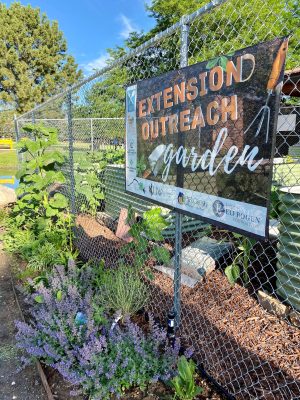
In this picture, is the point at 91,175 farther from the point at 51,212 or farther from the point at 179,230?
the point at 179,230

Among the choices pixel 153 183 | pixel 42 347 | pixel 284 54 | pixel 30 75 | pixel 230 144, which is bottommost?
pixel 42 347

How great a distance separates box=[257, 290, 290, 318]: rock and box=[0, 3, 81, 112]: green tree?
36.2 metres

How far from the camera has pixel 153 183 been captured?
2.43 metres

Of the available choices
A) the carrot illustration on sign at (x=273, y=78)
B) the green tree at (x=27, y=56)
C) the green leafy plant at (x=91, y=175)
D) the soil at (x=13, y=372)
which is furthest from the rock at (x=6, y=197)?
the green tree at (x=27, y=56)

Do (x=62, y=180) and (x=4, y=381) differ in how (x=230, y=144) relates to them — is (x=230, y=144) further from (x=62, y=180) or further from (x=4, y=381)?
(x=62, y=180)

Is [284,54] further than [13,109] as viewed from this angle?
No

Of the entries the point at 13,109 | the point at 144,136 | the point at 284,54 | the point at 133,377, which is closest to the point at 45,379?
the point at 133,377

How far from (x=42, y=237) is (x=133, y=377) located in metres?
3.01

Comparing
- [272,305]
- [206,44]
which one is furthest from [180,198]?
[206,44]

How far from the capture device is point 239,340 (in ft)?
7.61

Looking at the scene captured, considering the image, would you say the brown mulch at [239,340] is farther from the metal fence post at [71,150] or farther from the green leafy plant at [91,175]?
the green leafy plant at [91,175]

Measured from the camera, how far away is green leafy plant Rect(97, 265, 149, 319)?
2748mm

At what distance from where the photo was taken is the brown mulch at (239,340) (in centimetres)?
199

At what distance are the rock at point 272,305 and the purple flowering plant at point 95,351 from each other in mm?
866
